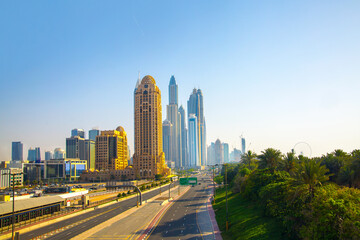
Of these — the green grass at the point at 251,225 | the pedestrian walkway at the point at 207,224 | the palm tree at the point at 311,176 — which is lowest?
the pedestrian walkway at the point at 207,224

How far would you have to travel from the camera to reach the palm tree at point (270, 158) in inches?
3041

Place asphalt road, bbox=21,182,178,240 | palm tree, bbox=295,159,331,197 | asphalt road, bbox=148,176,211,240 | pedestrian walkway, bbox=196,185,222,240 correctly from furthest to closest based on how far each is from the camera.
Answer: asphalt road, bbox=21,182,178,240
pedestrian walkway, bbox=196,185,222,240
asphalt road, bbox=148,176,211,240
palm tree, bbox=295,159,331,197

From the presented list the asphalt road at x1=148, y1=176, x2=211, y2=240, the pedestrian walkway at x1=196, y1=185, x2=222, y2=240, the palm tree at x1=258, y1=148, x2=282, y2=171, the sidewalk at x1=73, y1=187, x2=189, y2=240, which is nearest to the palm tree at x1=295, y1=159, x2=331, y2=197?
the pedestrian walkway at x1=196, y1=185, x2=222, y2=240

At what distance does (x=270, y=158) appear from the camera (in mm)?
78188

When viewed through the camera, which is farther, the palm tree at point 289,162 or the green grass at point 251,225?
the palm tree at point 289,162

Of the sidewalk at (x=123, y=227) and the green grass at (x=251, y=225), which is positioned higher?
the green grass at (x=251, y=225)

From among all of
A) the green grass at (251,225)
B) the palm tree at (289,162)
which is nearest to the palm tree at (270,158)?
the palm tree at (289,162)

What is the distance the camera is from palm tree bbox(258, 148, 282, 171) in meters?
77.2

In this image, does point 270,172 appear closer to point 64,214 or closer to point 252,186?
point 252,186

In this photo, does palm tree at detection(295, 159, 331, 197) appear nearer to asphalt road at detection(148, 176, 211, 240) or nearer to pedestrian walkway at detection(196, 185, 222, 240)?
pedestrian walkway at detection(196, 185, 222, 240)

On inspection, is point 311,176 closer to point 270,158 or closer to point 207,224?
point 207,224

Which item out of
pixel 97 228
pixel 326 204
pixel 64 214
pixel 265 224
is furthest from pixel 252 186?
pixel 64 214

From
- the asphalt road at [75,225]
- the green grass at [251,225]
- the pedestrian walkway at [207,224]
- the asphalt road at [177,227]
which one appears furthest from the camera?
the asphalt road at [75,225]

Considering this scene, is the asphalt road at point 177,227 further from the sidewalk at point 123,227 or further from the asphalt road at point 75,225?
the asphalt road at point 75,225
